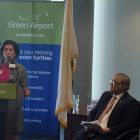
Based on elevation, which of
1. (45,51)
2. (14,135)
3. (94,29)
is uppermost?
(94,29)

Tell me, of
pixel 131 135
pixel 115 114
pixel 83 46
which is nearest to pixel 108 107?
pixel 115 114

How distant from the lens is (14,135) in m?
4.46

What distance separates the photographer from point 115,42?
17.4ft

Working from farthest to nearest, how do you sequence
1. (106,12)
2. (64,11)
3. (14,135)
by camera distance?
(106,12) → (64,11) → (14,135)

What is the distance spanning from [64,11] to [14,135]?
6.07 feet

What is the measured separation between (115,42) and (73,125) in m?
1.52

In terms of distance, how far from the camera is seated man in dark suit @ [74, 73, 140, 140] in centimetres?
384

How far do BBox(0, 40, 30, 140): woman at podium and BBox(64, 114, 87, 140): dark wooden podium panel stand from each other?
0.64 m

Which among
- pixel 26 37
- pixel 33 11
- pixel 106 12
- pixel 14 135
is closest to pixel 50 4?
pixel 33 11

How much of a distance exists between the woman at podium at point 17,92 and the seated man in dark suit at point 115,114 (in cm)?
90

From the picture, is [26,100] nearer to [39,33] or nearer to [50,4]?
[39,33]

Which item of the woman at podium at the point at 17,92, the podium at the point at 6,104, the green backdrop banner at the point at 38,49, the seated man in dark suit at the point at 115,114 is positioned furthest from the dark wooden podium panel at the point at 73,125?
the podium at the point at 6,104

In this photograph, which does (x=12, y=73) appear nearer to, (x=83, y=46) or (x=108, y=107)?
(x=108, y=107)

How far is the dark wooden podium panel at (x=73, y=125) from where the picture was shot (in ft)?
14.9
